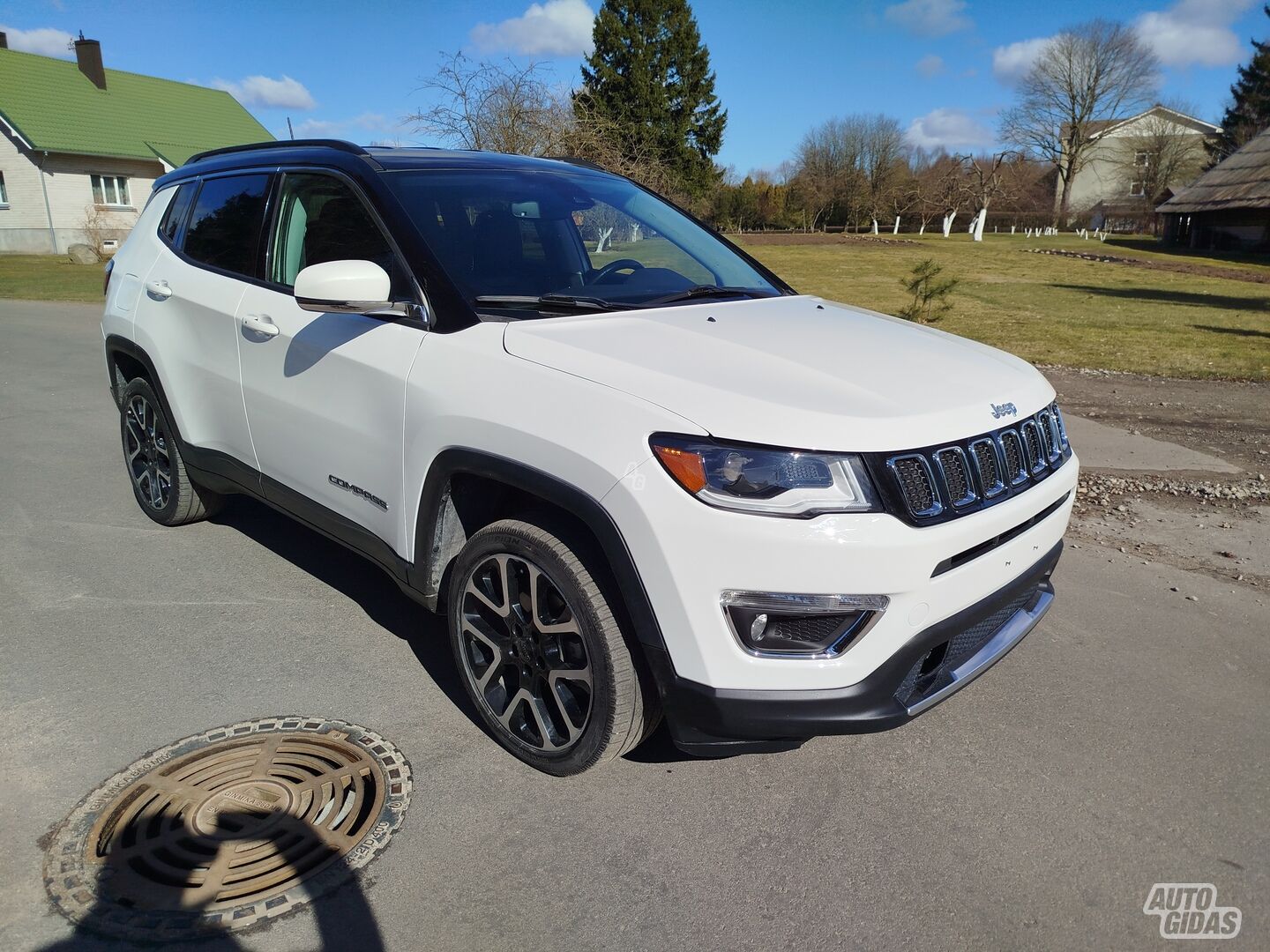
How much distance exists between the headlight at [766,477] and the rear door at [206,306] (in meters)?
2.43

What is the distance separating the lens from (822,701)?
2369 millimetres

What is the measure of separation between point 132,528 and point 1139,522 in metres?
5.96

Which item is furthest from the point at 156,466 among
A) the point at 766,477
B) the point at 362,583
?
the point at 766,477

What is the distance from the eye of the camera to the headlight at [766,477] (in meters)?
2.30

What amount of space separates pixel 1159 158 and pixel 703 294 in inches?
3067

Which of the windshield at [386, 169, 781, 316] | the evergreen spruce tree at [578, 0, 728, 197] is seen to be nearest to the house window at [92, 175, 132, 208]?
the evergreen spruce tree at [578, 0, 728, 197]

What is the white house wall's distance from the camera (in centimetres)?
3497

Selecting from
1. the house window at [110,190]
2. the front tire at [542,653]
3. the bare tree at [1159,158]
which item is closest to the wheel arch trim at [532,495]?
the front tire at [542,653]

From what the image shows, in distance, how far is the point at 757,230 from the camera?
69.8 metres

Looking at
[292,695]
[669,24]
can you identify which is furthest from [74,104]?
[292,695]

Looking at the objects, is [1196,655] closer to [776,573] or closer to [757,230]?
[776,573]

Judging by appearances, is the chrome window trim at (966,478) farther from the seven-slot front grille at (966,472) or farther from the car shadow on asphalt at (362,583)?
the car shadow on asphalt at (362,583)

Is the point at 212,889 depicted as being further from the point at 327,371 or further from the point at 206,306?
the point at 206,306

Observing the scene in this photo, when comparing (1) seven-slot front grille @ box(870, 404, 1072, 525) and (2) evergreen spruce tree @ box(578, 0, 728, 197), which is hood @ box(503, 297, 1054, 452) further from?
(2) evergreen spruce tree @ box(578, 0, 728, 197)
